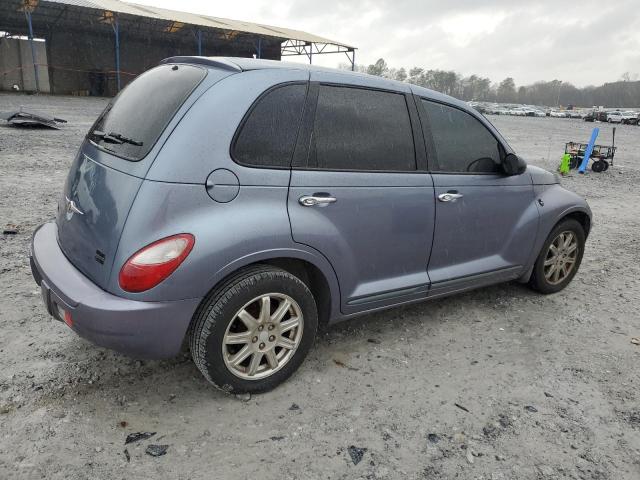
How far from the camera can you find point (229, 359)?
8.61 ft

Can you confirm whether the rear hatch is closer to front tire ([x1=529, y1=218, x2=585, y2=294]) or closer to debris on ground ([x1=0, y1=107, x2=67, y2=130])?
front tire ([x1=529, y1=218, x2=585, y2=294])

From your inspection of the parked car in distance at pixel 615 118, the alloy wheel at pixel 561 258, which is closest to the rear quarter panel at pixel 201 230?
the alloy wheel at pixel 561 258

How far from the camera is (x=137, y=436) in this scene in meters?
2.41

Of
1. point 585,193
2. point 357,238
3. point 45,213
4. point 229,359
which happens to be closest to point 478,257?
point 357,238

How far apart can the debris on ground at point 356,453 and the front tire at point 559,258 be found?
2610 mm

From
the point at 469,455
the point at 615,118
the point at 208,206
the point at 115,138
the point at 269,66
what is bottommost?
the point at 469,455

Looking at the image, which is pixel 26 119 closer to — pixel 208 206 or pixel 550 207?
pixel 208 206

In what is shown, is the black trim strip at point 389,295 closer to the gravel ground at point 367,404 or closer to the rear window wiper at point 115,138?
the gravel ground at point 367,404

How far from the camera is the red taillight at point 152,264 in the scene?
7.56 feet

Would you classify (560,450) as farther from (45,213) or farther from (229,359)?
(45,213)

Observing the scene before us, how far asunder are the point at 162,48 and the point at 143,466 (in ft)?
153

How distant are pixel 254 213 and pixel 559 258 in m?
3.11

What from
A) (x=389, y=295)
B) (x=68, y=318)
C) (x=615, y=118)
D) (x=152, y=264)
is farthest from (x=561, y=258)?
(x=615, y=118)

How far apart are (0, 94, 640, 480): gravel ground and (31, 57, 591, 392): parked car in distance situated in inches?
12.7
